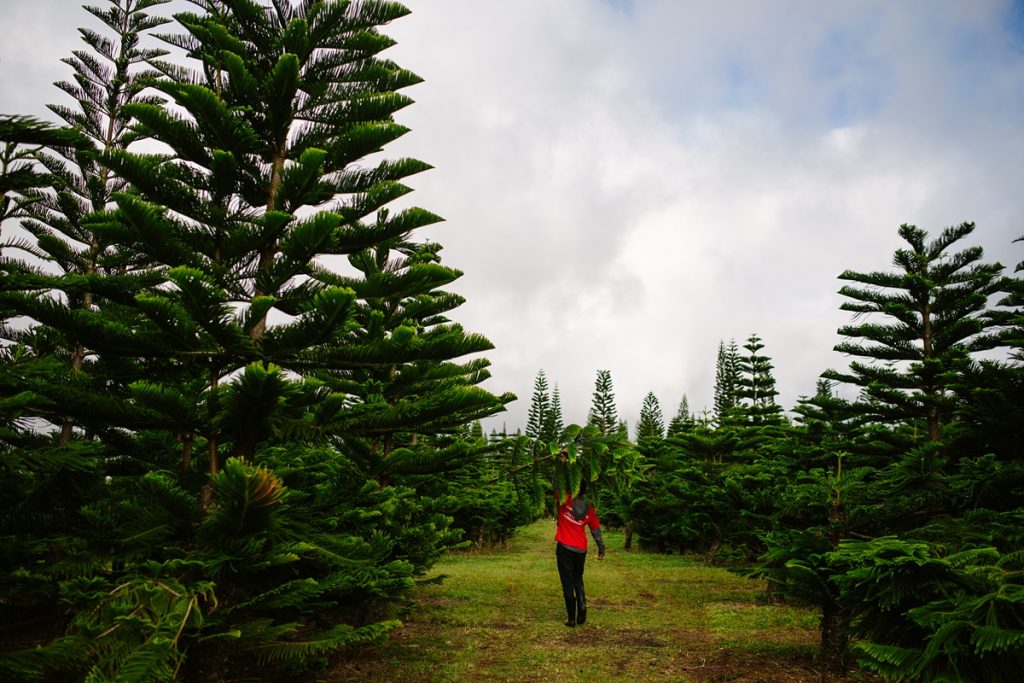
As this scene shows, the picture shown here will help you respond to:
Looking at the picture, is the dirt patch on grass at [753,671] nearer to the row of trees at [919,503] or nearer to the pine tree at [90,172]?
the row of trees at [919,503]

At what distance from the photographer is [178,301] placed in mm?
3221

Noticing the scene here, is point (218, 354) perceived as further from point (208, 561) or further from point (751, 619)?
point (751, 619)

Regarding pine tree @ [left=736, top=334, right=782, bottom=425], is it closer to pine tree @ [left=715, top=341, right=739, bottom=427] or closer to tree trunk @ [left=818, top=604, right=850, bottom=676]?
pine tree @ [left=715, top=341, right=739, bottom=427]

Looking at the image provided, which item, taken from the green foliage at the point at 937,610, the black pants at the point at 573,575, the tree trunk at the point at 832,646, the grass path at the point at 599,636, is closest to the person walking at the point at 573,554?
the black pants at the point at 573,575

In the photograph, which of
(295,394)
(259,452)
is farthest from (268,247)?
(259,452)

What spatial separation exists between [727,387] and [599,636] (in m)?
26.9

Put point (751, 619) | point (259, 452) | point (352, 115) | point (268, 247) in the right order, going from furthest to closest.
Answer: point (751, 619) → point (259, 452) → point (352, 115) → point (268, 247)

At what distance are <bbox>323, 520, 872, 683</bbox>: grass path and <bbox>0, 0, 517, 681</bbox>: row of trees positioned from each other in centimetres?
149

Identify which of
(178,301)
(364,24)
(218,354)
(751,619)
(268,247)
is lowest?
(751,619)

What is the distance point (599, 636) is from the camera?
6.68 metres

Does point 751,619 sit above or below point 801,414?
below

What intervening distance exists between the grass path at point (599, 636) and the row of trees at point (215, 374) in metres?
1.49

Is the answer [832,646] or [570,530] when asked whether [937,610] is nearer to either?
[832,646]

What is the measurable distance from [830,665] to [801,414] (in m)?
10.4
